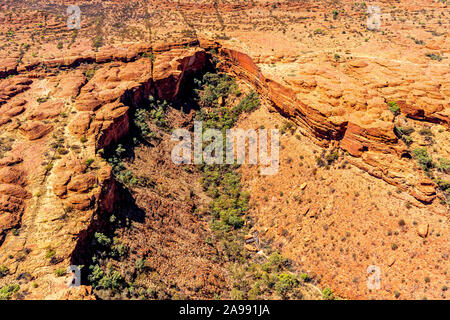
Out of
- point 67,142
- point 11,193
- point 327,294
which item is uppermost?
point 67,142

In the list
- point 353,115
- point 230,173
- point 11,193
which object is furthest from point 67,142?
point 353,115

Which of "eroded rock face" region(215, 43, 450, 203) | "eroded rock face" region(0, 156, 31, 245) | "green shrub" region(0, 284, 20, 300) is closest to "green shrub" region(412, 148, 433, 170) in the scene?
→ "eroded rock face" region(215, 43, 450, 203)

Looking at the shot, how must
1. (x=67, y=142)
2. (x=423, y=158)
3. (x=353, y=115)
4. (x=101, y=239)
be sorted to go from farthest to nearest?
(x=67, y=142)
(x=353, y=115)
(x=423, y=158)
(x=101, y=239)

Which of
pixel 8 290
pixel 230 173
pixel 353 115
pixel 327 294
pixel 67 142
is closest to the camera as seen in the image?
pixel 8 290

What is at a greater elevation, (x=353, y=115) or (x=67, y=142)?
(x=353, y=115)

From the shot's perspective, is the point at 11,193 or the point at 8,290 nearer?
the point at 8,290

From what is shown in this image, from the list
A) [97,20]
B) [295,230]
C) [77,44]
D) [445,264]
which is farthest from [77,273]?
[97,20]

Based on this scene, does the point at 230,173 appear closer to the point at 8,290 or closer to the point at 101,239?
the point at 101,239

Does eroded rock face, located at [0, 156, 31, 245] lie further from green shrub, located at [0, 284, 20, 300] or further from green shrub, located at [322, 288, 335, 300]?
green shrub, located at [322, 288, 335, 300]
